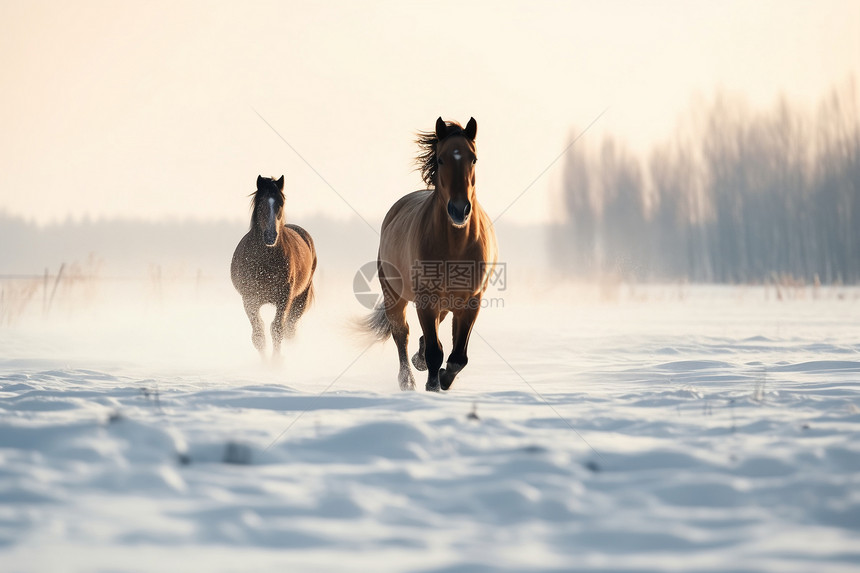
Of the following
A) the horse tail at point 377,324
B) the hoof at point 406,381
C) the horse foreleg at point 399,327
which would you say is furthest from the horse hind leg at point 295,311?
the hoof at point 406,381

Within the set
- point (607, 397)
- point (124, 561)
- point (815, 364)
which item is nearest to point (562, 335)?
point (815, 364)

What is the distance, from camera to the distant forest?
34250mm

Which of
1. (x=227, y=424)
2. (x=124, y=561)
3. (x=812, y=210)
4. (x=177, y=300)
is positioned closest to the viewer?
(x=124, y=561)

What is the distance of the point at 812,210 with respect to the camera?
3497 cm

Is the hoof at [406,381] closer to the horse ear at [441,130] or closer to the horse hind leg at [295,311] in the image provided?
the horse ear at [441,130]

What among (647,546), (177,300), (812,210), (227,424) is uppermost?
(812,210)

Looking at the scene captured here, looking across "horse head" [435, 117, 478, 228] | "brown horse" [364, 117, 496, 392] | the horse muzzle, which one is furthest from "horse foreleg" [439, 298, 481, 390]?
the horse muzzle

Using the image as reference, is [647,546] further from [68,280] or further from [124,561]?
[68,280]

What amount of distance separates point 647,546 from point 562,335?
9.79 m

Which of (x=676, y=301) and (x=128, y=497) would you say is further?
(x=676, y=301)

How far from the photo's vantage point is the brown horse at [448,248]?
5562 millimetres

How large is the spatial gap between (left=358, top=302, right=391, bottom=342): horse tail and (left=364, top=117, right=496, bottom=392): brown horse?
4.91 feet

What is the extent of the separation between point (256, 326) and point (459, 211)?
13.5ft

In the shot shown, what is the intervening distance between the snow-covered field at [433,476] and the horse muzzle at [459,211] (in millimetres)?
1284
